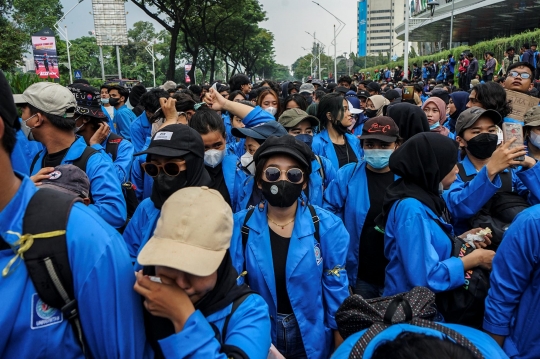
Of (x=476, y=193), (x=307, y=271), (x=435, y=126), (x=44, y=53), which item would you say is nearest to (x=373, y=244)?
(x=476, y=193)

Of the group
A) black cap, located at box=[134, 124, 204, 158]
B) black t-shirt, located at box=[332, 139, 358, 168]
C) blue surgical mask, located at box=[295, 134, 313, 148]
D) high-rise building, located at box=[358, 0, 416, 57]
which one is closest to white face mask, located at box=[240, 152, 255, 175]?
blue surgical mask, located at box=[295, 134, 313, 148]

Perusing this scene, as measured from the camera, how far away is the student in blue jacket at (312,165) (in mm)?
3699

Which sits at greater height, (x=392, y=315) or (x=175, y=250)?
(x=175, y=250)

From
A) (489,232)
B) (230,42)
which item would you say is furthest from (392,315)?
(230,42)

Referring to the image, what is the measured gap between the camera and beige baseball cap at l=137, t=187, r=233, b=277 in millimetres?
1423

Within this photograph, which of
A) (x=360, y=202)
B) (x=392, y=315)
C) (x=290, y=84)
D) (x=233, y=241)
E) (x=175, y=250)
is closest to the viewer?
(x=175, y=250)

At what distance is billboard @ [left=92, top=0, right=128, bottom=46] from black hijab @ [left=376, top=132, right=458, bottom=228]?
27.4 meters

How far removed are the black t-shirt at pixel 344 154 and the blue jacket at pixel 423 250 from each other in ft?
7.92

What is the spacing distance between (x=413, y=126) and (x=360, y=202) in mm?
1626

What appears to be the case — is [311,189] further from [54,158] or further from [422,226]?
[54,158]

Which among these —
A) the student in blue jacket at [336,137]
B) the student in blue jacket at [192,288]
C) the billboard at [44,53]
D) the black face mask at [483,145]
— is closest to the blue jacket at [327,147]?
the student in blue jacket at [336,137]

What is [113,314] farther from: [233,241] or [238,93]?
[238,93]

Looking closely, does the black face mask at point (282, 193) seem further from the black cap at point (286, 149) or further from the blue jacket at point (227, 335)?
the blue jacket at point (227, 335)

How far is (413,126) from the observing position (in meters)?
4.71
